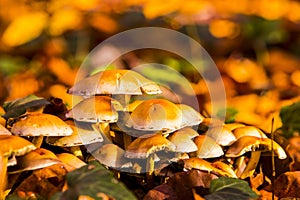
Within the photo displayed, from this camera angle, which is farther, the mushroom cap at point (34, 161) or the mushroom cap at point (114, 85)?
the mushroom cap at point (114, 85)

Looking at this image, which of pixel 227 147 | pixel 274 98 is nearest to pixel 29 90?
pixel 274 98

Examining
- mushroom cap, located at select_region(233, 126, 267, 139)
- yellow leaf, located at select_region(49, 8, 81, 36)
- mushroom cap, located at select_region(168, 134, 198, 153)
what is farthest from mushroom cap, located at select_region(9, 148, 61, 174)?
yellow leaf, located at select_region(49, 8, 81, 36)

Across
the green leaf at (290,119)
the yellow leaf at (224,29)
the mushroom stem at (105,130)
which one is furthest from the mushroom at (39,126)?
the yellow leaf at (224,29)

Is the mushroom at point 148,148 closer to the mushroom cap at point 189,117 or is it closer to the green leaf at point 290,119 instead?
the mushroom cap at point 189,117

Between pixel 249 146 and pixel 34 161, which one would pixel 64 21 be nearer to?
pixel 249 146

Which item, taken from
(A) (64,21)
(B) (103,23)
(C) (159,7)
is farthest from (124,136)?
(B) (103,23)

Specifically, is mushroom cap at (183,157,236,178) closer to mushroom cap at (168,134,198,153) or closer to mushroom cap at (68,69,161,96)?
mushroom cap at (168,134,198,153)
